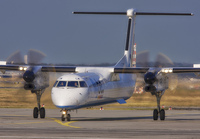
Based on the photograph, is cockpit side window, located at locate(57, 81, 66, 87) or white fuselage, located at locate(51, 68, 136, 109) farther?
cockpit side window, located at locate(57, 81, 66, 87)

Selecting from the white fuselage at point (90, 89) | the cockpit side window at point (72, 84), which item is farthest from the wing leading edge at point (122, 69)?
the cockpit side window at point (72, 84)

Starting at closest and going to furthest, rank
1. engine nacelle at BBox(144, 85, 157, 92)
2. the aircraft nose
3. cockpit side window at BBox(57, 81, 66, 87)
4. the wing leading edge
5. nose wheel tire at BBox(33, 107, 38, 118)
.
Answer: the aircraft nose
cockpit side window at BBox(57, 81, 66, 87)
engine nacelle at BBox(144, 85, 157, 92)
the wing leading edge
nose wheel tire at BBox(33, 107, 38, 118)

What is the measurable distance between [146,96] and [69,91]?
38.0 metres

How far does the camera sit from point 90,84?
1110 inches

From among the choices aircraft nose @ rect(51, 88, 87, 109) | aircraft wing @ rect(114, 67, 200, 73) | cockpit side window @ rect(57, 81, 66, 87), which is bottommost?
aircraft nose @ rect(51, 88, 87, 109)

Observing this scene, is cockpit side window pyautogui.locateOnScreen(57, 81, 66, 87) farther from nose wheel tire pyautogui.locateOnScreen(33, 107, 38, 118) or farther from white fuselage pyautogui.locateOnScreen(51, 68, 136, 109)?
nose wheel tire pyautogui.locateOnScreen(33, 107, 38, 118)

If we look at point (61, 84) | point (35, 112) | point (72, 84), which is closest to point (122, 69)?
point (72, 84)

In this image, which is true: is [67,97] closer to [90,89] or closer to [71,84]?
[71,84]

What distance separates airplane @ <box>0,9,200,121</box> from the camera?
1046 inches

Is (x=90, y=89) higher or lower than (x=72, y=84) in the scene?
lower

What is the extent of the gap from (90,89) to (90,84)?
0.39m

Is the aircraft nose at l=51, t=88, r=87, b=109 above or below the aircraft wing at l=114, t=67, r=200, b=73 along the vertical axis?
below

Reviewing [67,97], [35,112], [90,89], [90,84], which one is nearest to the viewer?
[67,97]

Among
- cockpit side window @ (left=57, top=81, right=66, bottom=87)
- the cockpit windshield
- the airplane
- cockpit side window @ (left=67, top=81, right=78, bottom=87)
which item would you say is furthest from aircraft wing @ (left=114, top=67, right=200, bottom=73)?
cockpit side window @ (left=57, top=81, right=66, bottom=87)
